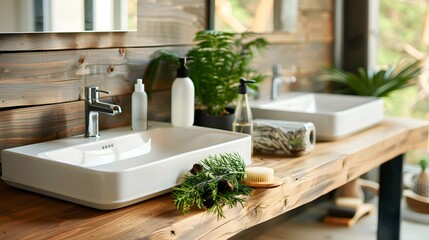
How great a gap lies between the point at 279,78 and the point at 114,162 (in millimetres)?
1205


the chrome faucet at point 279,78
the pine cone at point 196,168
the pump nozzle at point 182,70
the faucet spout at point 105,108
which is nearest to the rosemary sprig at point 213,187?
the pine cone at point 196,168

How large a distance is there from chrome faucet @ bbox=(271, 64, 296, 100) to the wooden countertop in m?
0.60

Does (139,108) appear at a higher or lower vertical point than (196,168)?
higher

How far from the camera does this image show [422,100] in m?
3.88

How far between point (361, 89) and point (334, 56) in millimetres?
358

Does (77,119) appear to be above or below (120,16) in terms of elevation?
below

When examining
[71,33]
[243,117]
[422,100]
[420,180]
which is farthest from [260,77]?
[422,100]

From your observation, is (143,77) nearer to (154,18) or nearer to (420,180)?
(154,18)

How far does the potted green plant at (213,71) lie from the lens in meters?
2.38

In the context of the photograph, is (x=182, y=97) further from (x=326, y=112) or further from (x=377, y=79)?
(x=377, y=79)

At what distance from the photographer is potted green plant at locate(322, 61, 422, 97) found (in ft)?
10.9

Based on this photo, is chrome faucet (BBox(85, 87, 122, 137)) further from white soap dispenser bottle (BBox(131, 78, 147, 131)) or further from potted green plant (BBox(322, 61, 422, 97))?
potted green plant (BBox(322, 61, 422, 97))

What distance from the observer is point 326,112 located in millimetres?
2766

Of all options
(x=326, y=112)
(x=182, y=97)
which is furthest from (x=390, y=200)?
(x=182, y=97)
